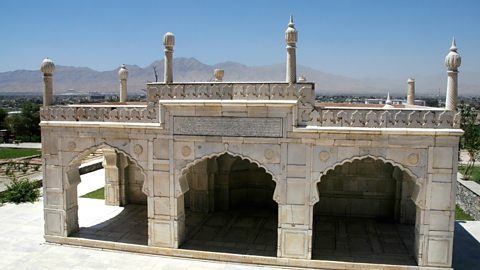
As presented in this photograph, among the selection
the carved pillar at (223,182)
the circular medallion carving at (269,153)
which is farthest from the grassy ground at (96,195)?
the circular medallion carving at (269,153)

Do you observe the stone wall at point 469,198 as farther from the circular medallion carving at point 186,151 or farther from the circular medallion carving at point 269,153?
the circular medallion carving at point 186,151

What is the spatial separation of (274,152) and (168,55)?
386 centimetres

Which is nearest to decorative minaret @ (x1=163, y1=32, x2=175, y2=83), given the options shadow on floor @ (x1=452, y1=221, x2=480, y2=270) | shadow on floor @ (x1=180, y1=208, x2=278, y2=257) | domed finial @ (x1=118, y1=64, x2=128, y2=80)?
shadow on floor @ (x1=180, y1=208, x2=278, y2=257)

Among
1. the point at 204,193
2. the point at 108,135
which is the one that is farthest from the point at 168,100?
the point at 204,193

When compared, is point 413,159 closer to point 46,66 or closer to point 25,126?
point 46,66

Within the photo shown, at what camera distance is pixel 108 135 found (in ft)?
37.2

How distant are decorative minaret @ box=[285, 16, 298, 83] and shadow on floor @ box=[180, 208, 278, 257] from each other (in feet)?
15.3

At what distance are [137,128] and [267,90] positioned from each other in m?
3.61

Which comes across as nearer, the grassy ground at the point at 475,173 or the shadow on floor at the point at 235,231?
the shadow on floor at the point at 235,231

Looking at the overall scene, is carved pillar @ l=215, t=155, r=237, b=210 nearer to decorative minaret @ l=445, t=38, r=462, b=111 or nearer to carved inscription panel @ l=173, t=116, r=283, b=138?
carved inscription panel @ l=173, t=116, r=283, b=138

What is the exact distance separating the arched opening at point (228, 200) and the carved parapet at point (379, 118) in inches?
169

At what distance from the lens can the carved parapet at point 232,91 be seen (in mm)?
10078

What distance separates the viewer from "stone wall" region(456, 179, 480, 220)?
16425 mm

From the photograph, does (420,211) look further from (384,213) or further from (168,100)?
(168,100)
